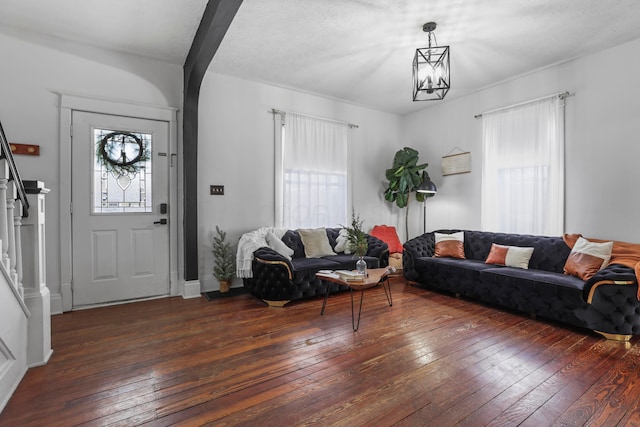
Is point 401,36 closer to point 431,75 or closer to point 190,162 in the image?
point 431,75

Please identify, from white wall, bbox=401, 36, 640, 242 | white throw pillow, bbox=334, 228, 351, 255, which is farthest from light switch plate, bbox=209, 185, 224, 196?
white wall, bbox=401, 36, 640, 242

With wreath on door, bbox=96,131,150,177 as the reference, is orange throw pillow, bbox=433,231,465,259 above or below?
below

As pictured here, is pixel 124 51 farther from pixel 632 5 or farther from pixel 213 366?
pixel 632 5

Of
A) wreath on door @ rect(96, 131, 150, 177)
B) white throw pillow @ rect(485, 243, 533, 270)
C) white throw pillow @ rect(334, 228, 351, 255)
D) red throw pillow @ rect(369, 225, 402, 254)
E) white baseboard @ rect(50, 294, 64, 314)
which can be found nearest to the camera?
white baseboard @ rect(50, 294, 64, 314)

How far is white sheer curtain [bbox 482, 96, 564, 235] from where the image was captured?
4012 millimetres

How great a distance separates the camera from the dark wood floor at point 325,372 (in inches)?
69.2

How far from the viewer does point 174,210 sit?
160 inches

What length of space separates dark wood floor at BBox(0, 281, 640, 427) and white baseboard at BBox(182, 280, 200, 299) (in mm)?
642

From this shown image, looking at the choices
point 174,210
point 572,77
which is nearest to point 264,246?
point 174,210

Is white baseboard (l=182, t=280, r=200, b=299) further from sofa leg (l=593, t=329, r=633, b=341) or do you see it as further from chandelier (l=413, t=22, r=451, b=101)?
sofa leg (l=593, t=329, r=633, b=341)

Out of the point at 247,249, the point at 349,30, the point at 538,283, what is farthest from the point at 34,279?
the point at 538,283

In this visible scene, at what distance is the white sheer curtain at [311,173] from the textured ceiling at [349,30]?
0.93 m

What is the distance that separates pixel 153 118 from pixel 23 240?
6.94ft

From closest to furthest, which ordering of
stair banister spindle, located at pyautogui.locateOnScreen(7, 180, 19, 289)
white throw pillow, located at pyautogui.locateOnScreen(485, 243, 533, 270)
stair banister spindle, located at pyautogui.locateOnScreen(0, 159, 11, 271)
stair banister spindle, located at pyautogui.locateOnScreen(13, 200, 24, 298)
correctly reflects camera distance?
stair banister spindle, located at pyautogui.locateOnScreen(0, 159, 11, 271) < stair banister spindle, located at pyautogui.locateOnScreen(7, 180, 19, 289) < stair banister spindle, located at pyautogui.locateOnScreen(13, 200, 24, 298) < white throw pillow, located at pyautogui.locateOnScreen(485, 243, 533, 270)
